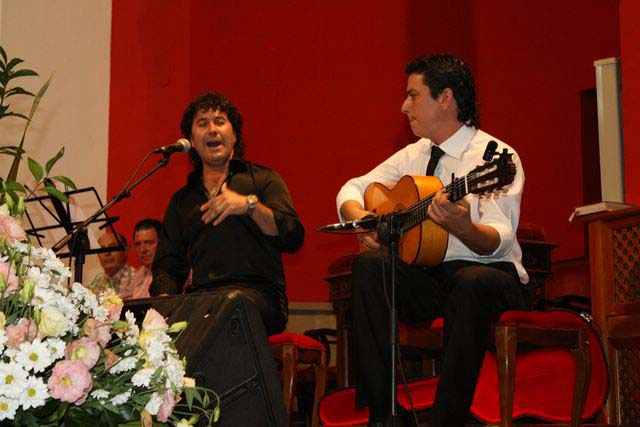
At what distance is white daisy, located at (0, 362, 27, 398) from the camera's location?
3.87ft

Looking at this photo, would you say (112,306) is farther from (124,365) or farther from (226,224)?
(226,224)

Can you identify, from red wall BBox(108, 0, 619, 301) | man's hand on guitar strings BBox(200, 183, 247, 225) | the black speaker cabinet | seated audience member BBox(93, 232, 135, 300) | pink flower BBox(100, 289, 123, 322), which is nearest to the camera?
pink flower BBox(100, 289, 123, 322)

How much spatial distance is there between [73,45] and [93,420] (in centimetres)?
450

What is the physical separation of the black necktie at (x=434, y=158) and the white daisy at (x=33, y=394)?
2147 millimetres

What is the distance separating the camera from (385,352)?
279cm

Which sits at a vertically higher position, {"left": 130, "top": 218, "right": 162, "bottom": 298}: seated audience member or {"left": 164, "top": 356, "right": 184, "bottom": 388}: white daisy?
{"left": 130, "top": 218, "right": 162, "bottom": 298}: seated audience member

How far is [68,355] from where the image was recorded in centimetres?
128

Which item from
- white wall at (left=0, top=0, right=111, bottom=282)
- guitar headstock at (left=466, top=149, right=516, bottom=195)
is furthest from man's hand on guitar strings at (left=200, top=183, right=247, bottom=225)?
white wall at (left=0, top=0, right=111, bottom=282)

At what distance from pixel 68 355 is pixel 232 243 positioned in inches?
80.6

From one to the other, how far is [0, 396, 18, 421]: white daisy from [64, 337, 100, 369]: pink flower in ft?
0.32

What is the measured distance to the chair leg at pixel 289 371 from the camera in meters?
3.38

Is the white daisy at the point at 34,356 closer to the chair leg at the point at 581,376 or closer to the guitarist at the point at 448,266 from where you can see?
the guitarist at the point at 448,266

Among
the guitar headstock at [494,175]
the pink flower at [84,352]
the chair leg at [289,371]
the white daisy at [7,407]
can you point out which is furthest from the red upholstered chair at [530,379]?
the white daisy at [7,407]

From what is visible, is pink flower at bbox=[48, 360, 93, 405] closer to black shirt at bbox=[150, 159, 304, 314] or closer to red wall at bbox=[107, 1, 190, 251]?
black shirt at bbox=[150, 159, 304, 314]
